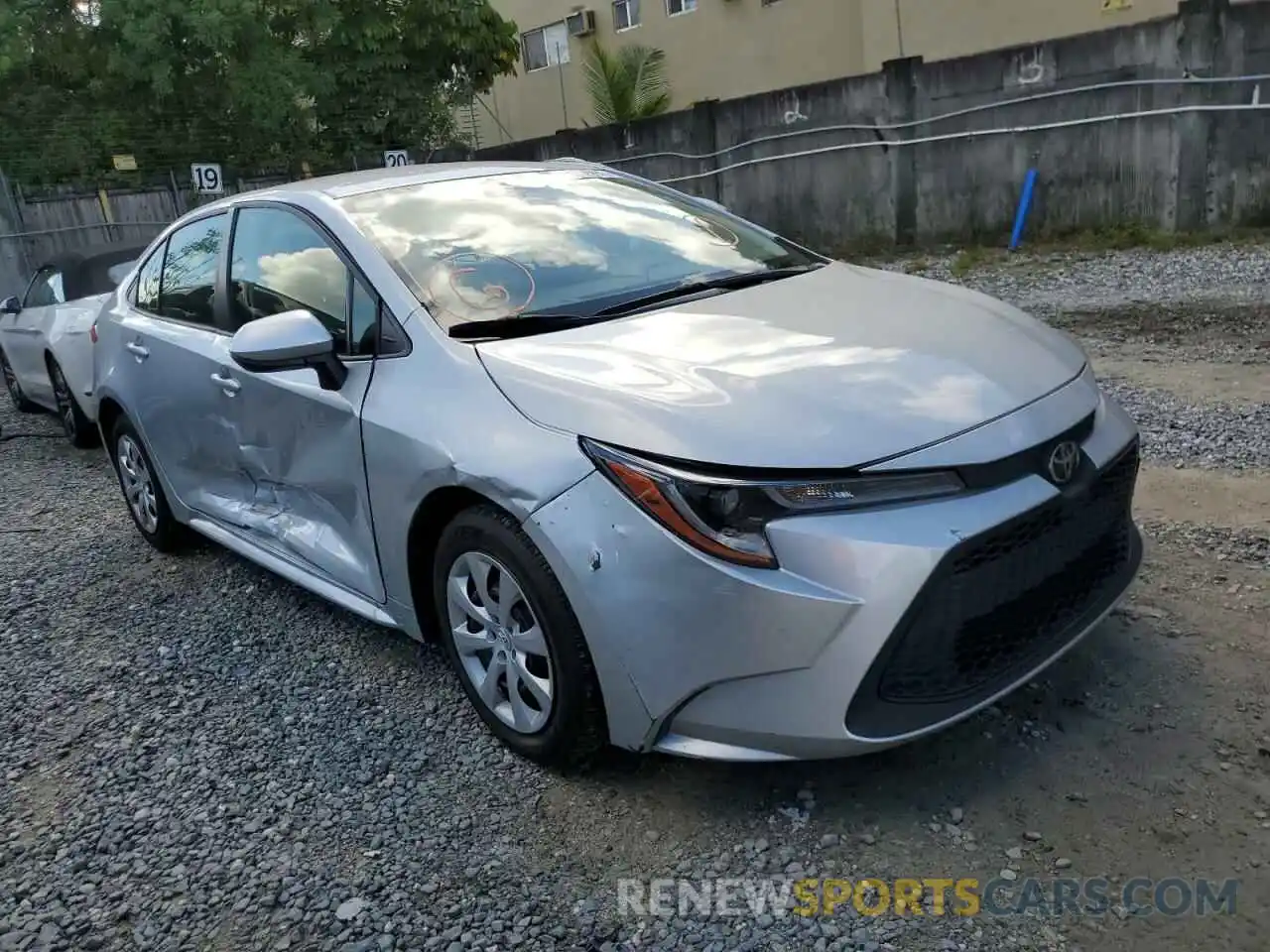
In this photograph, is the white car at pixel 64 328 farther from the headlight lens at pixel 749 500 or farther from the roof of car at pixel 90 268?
the headlight lens at pixel 749 500

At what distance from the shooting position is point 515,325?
9.84 feet

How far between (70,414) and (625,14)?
1664 cm

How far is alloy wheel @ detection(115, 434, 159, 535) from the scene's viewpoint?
489cm

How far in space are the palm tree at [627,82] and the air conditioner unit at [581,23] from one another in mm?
875

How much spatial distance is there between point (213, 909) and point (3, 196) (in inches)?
576

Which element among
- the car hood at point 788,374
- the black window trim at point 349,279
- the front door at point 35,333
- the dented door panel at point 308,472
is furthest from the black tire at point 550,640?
the front door at point 35,333

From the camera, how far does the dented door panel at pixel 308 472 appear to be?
3.21 metres

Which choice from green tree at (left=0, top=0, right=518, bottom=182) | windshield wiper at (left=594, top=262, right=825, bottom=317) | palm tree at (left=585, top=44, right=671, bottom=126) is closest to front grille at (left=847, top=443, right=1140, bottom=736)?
windshield wiper at (left=594, top=262, right=825, bottom=317)

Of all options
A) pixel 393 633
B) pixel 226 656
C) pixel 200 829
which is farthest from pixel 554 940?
pixel 226 656

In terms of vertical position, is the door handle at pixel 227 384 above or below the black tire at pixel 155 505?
above

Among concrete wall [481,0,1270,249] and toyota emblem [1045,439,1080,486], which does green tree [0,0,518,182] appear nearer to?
concrete wall [481,0,1270,249]

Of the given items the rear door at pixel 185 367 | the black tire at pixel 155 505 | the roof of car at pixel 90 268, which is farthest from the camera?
the roof of car at pixel 90 268

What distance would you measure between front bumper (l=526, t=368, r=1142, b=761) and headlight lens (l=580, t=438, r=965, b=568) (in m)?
0.03

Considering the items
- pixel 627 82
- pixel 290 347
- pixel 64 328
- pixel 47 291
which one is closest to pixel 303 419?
pixel 290 347
